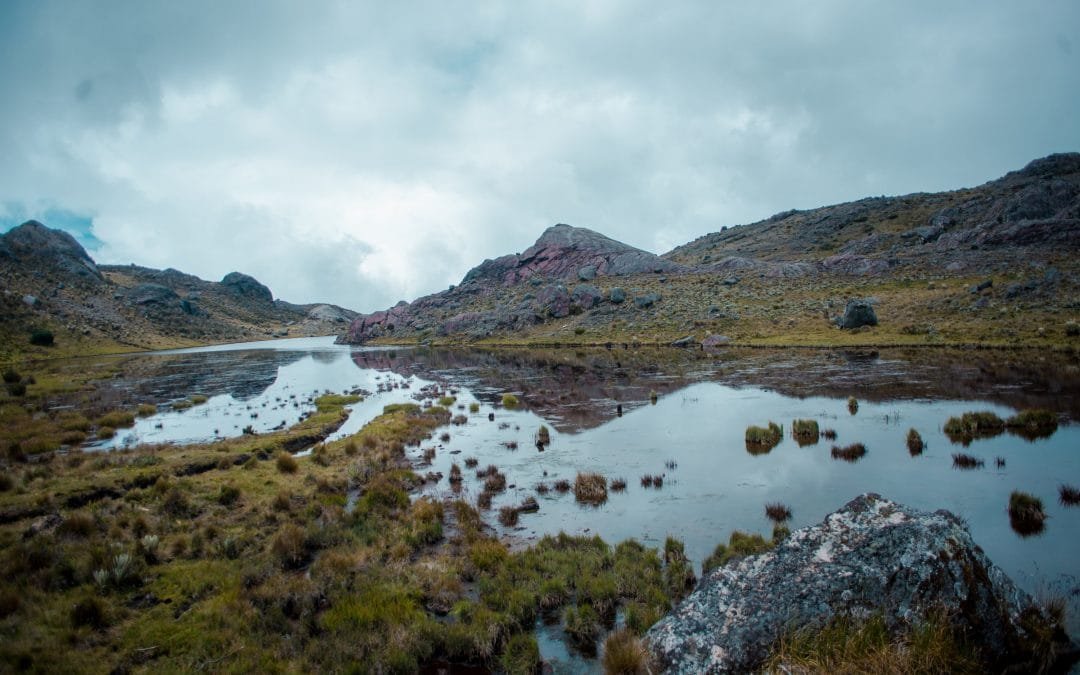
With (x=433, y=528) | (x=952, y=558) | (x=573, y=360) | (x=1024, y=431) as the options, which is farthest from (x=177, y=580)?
(x=573, y=360)

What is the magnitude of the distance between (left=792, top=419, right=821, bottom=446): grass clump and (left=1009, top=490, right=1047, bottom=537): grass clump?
863 cm

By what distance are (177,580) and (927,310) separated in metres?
73.4

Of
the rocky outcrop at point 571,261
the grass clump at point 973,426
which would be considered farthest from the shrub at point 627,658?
the rocky outcrop at point 571,261

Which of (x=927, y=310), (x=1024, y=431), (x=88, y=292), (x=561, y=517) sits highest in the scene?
(x=88, y=292)

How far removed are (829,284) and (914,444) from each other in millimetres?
75376

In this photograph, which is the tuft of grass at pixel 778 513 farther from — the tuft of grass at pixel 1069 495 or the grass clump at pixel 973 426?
the grass clump at pixel 973 426

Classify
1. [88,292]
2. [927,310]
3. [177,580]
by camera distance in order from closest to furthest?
[177,580] < [927,310] < [88,292]

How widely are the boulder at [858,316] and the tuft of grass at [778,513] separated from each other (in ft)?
180

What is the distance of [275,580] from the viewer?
1093 cm

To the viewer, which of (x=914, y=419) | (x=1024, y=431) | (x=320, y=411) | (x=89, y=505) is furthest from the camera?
(x=320, y=411)

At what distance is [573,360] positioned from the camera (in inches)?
2496

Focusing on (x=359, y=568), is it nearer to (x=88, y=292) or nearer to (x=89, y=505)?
(x=89, y=505)

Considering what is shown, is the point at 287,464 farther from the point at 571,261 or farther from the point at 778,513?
the point at 571,261

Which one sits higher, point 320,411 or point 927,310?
point 927,310
